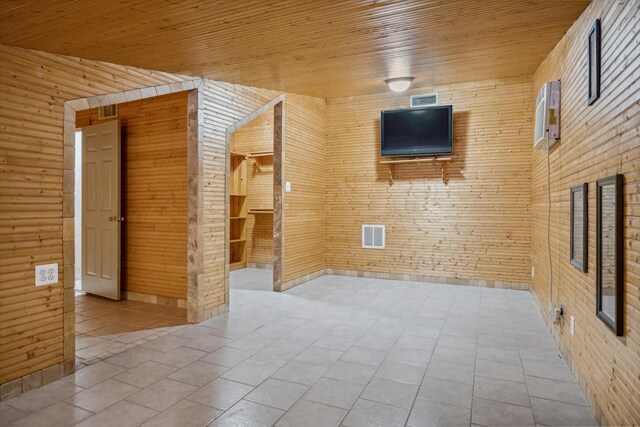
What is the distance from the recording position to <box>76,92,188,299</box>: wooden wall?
4988mm

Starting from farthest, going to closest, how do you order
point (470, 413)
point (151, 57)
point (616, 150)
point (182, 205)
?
1. point (182, 205)
2. point (151, 57)
3. point (470, 413)
4. point (616, 150)

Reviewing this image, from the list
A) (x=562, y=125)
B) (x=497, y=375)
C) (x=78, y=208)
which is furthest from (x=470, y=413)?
(x=78, y=208)

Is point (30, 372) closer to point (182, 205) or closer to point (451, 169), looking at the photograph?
point (182, 205)

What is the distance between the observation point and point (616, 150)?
223 cm

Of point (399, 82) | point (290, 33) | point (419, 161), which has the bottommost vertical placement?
point (419, 161)

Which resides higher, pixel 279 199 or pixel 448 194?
pixel 448 194

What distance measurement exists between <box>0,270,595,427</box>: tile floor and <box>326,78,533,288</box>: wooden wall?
1.73 metres

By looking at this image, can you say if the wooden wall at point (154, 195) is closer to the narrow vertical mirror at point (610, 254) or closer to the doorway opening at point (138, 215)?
the doorway opening at point (138, 215)

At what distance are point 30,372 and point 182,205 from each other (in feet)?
8.18

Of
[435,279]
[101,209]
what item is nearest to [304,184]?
[435,279]

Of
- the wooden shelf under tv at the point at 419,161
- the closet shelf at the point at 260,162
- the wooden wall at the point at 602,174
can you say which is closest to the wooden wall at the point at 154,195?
the closet shelf at the point at 260,162

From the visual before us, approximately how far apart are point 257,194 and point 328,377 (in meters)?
5.69

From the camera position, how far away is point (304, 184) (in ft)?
21.9

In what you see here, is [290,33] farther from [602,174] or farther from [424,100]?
[424,100]
